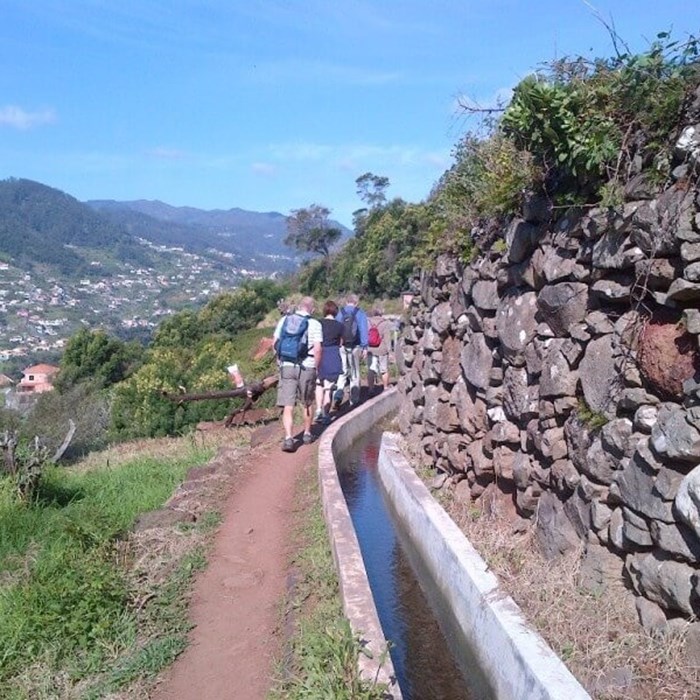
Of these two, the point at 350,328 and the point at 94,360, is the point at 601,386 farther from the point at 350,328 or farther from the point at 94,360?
the point at 94,360

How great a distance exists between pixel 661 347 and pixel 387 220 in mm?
42440

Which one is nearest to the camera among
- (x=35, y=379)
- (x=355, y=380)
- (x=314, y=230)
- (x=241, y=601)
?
(x=241, y=601)

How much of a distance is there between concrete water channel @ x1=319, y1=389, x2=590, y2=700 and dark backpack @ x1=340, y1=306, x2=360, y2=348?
355 cm

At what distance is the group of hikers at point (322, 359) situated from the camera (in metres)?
10.4

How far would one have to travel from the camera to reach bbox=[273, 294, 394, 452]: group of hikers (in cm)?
1045

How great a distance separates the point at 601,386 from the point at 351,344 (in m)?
7.66

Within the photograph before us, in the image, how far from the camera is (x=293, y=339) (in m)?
10.4

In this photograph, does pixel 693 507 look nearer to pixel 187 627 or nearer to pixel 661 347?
pixel 661 347

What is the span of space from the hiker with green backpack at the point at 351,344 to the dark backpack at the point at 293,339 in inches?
70.7

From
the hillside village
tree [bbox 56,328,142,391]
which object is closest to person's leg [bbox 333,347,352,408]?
tree [bbox 56,328,142,391]

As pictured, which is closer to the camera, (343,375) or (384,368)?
(343,375)

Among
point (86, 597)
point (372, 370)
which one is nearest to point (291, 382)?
point (86, 597)

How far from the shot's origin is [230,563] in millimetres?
7180

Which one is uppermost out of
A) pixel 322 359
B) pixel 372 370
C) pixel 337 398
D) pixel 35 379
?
pixel 322 359
